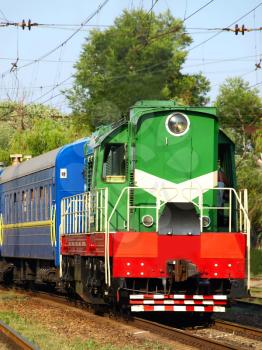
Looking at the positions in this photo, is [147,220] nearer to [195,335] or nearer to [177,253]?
[177,253]

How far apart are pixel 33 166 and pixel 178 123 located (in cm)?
736

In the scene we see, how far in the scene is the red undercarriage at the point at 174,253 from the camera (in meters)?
13.5

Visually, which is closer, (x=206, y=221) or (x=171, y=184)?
(x=206, y=221)

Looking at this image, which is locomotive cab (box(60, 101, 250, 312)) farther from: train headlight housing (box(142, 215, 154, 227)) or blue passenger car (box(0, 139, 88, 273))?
blue passenger car (box(0, 139, 88, 273))

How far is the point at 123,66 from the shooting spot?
127ft

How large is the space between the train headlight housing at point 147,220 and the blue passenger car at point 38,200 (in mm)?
3547

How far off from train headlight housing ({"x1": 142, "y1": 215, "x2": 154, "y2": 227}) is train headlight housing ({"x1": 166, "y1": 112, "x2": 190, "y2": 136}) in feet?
5.19

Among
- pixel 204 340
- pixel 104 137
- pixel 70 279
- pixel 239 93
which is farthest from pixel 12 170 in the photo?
pixel 239 93

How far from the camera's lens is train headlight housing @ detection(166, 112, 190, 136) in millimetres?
14625

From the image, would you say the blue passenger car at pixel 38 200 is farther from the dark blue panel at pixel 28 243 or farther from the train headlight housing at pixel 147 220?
the train headlight housing at pixel 147 220

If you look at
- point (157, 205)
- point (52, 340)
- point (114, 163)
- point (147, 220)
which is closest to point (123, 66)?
point (114, 163)

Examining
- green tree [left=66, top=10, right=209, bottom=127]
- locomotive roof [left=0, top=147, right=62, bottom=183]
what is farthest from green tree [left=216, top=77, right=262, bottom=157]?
locomotive roof [left=0, top=147, right=62, bottom=183]

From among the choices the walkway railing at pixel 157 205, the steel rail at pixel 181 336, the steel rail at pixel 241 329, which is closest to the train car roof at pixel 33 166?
the walkway railing at pixel 157 205

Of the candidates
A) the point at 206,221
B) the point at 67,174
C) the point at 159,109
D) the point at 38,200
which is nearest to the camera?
the point at 206,221
